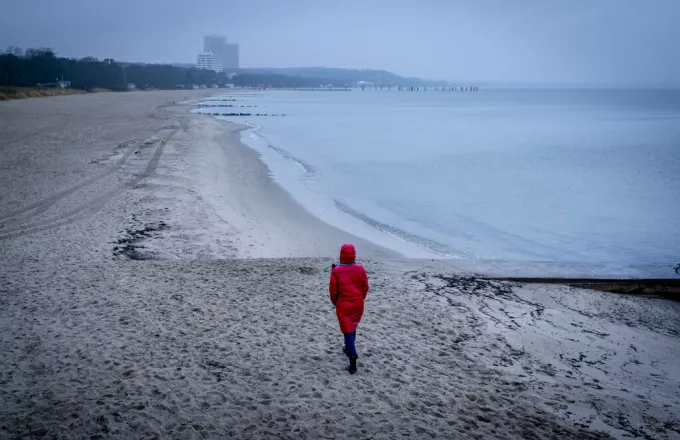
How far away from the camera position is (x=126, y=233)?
37.4 ft

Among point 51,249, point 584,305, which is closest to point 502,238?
point 584,305

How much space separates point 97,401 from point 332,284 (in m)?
2.78

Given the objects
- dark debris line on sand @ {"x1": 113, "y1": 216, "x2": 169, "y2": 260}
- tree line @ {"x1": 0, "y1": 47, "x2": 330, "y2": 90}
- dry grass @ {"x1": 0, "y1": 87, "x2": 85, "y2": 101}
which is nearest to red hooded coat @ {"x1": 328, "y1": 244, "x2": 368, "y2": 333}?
dark debris line on sand @ {"x1": 113, "y1": 216, "x2": 169, "y2": 260}

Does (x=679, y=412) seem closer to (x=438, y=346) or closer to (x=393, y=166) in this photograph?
(x=438, y=346)

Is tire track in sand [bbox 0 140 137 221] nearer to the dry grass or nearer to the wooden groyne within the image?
the wooden groyne

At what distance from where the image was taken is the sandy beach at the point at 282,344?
5.05 meters

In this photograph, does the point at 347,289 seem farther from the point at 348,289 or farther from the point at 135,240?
the point at 135,240

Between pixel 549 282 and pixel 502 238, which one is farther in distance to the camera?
pixel 502 238

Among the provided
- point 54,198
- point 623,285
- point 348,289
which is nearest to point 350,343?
point 348,289

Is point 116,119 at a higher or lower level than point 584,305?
higher

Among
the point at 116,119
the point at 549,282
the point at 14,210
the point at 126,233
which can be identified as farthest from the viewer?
the point at 116,119

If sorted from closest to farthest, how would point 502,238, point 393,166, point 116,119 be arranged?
point 502,238, point 393,166, point 116,119

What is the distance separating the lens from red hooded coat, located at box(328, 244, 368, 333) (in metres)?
5.63

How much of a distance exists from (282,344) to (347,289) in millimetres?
1532
